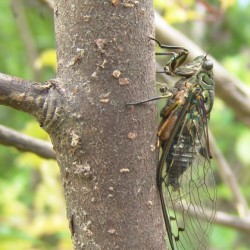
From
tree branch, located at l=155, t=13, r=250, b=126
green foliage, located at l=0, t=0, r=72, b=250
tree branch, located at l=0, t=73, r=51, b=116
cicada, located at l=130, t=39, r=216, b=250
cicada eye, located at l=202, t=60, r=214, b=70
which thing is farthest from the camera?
green foliage, located at l=0, t=0, r=72, b=250

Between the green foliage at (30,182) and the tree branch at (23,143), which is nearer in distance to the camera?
the tree branch at (23,143)

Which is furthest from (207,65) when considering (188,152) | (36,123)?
(36,123)

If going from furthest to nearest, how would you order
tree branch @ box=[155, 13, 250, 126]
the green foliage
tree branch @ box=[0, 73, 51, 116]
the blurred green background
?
the blurred green background, the green foliage, tree branch @ box=[155, 13, 250, 126], tree branch @ box=[0, 73, 51, 116]

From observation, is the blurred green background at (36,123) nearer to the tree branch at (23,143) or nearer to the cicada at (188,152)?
the tree branch at (23,143)

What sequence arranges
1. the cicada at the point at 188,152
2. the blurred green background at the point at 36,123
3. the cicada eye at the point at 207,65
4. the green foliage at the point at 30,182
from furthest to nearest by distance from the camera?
the blurred green background at the point at 36,123
the green foliage at the point at 30,182
the cicada eye at the point at 207,65
the cicada at the point at 188,152

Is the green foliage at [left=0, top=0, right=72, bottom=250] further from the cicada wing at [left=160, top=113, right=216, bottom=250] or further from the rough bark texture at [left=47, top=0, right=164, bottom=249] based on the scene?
the rough bark texture at [left=47, top=0, right=164, bottom=249]

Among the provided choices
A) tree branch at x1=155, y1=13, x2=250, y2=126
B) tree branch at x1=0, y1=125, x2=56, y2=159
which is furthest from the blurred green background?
tree branch at x1=0, y1=125, x2=56, y2=159

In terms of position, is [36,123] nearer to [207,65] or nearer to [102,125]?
[207,65]

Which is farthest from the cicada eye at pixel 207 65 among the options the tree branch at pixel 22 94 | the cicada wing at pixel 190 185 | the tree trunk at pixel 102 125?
the tree branch at pixel 22 94

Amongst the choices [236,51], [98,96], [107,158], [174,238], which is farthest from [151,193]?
[236,51]
